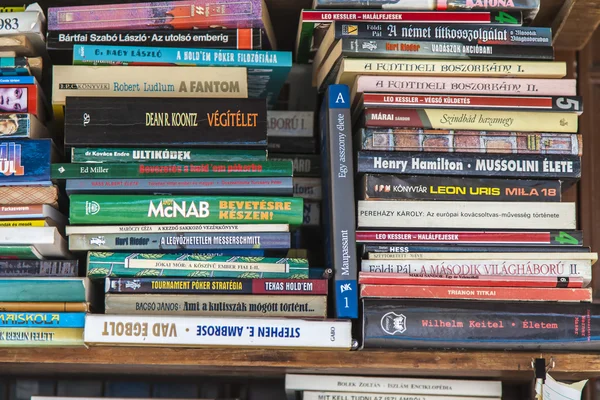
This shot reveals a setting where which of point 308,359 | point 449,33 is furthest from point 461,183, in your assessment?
point 308,359

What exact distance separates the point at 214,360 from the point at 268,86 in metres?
0.47

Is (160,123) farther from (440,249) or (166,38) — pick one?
(440,249)

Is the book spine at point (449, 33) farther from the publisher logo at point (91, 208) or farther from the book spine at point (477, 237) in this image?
the publisher logo at point (91, 208)

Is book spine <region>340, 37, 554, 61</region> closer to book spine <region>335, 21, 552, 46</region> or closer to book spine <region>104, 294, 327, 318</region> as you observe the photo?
book spine <region>335, 21, 552, 46</region>

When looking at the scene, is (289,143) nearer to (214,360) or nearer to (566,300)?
(214,360)

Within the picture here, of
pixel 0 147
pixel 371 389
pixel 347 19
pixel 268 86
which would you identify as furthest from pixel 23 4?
pixel 371 389

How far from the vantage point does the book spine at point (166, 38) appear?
1.26 m

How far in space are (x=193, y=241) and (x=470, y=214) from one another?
1.34 ft

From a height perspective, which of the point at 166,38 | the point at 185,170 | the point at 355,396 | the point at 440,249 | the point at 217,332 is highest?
the point at 166,38

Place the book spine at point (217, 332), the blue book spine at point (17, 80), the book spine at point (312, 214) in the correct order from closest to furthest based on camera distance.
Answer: the book spine at point (217, 332), the blue book spine at point (17, 80), the book spine at point (312, 214)

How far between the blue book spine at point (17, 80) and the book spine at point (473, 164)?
0.50 meters

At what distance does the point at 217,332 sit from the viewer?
44.1 inches

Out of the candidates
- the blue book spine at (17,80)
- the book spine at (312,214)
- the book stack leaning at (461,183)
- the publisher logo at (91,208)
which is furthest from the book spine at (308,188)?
the blue book spine at (17,80)

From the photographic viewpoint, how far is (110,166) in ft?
3.92
